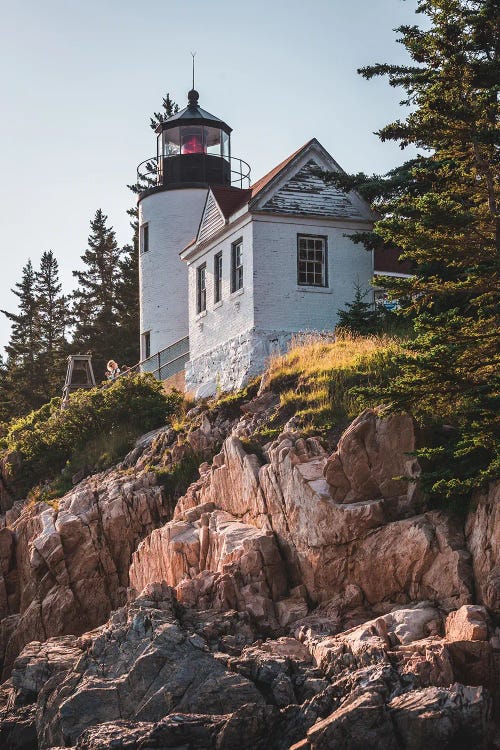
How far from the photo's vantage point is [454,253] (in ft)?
62.1

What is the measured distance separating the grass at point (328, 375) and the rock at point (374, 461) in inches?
45.5

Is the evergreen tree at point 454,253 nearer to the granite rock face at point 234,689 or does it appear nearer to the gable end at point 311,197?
the granite rock face at point 234,689

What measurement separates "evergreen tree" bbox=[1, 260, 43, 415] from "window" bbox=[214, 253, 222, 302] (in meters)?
22.7

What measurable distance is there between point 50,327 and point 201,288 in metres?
27.0

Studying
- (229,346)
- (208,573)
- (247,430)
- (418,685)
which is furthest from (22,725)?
(229,346)

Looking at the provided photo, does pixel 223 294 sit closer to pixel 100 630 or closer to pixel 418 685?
pixel 100 630

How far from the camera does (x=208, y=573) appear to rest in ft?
69.4

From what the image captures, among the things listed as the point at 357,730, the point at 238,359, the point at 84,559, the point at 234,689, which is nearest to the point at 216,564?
the point at 234,689

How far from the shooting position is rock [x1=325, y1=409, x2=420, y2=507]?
2033 cm

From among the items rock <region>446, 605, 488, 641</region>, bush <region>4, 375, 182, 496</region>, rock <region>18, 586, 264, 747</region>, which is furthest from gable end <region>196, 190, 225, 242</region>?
rock <region>446, 605, 488, 641</region>

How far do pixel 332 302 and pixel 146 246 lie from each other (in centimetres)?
1118

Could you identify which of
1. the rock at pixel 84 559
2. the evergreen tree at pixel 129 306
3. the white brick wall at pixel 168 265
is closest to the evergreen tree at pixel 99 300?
the evergreen tree at pixel 129 306

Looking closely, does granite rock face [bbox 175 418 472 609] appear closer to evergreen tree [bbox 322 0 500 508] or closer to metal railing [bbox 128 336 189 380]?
evergreen tree [bbox 322 0 500 508]

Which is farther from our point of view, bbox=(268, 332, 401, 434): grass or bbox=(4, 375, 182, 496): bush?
bbox=(4, 375, 182, 496): bush
